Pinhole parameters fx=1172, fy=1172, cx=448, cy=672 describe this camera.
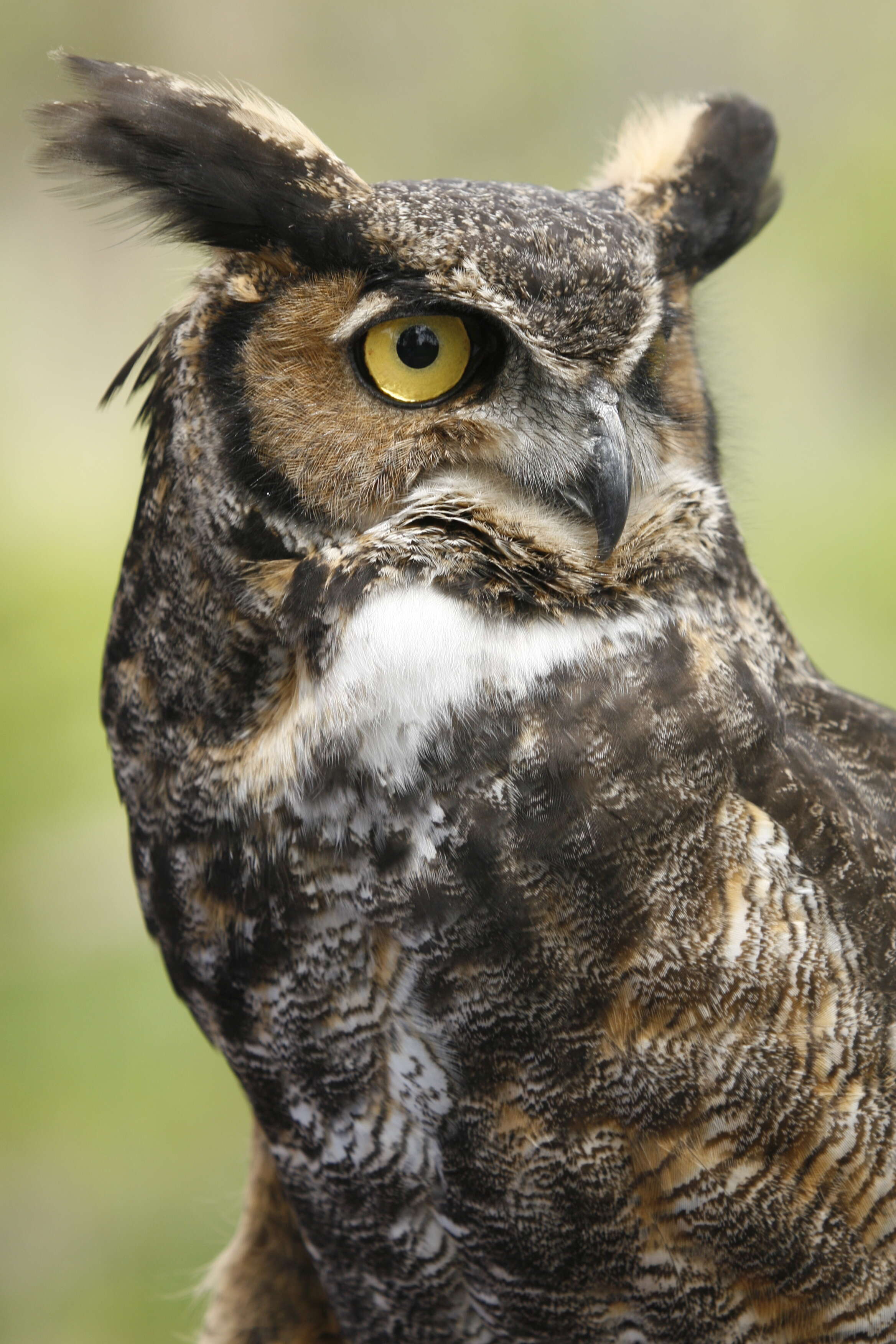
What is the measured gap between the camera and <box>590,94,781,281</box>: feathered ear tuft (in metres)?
0.96

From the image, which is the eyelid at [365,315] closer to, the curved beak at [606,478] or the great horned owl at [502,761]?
the great horned owl at [502,761]

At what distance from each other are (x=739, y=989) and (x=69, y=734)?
253 centimetres

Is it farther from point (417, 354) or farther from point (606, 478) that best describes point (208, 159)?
point (606, 478)

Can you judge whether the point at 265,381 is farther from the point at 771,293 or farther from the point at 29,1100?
the point at 771,293

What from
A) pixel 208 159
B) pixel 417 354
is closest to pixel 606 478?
pixel 417 354

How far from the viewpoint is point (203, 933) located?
926mm

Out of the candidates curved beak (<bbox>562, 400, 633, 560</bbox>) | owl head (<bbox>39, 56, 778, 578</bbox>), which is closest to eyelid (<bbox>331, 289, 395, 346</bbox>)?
owl head (<bbox>39, 56, 778, 578</bbox>)

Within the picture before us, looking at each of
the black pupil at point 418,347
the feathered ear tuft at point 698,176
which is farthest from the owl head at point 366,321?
the feathered ear tuft at point 698,176

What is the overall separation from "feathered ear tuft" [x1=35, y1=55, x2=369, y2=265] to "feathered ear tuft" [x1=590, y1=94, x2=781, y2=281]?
28cm

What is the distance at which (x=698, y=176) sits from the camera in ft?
3.26

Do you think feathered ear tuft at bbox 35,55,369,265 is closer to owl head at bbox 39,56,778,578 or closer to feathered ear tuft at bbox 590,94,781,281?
owl head at bbox 39,56,778,578

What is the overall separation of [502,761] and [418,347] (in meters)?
0.29

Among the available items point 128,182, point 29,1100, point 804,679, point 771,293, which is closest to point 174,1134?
point 29,1100

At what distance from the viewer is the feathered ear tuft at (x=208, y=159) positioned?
79 cm
